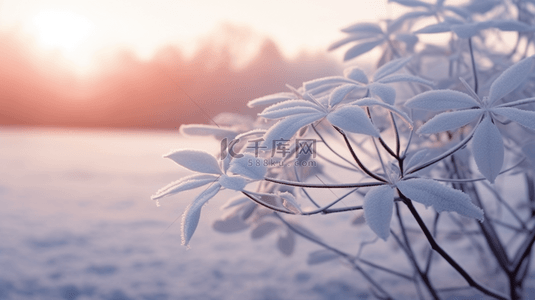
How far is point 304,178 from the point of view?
0.73m

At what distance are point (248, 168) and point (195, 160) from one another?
9cm

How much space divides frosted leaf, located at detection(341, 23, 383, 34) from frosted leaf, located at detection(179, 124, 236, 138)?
12.8 inches

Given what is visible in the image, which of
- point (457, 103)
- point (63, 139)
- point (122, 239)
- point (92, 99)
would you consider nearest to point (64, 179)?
point (122, 239)

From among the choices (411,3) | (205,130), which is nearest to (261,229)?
(205,130)

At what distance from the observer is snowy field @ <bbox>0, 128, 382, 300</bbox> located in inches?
54.4

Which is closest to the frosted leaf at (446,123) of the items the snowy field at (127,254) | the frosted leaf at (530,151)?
the frosted leaf at (530,151)

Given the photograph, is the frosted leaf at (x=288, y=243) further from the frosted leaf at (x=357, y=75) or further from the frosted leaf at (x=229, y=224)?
the frosted leaf at (x=357, y=75)

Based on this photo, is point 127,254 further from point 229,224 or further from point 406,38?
point 406,38

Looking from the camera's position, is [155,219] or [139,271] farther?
[155,219]

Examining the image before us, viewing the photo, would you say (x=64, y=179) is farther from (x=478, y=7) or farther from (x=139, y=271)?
(x=478, y=7)

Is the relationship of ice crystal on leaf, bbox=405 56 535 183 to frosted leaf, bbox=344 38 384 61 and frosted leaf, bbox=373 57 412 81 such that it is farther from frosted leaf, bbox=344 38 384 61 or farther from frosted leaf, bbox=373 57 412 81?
frosted leaf, bbox=344 38 384 61

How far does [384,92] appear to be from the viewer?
1.67 feet

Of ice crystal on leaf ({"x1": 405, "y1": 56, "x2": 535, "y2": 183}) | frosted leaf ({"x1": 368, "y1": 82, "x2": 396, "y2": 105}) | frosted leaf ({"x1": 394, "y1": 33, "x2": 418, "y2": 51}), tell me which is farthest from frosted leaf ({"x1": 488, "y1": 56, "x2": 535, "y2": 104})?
frosted leaf ({"x1": 394, "y1": 33, "x2": 418, "y2": 51})

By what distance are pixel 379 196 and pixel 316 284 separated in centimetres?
113
